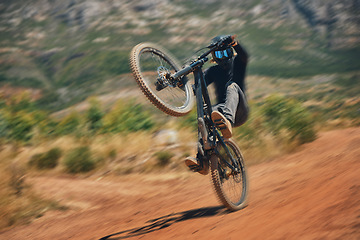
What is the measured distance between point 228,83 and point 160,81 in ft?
3.17

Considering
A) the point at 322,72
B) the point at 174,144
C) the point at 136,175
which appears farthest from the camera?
the point at 322,72

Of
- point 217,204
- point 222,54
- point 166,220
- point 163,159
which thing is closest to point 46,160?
point 163,159

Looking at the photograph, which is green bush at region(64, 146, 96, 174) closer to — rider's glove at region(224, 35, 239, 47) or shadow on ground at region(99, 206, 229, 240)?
shadow on ground at region(99, 206, 229, 240)

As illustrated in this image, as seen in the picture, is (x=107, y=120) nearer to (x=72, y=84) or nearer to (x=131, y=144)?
(x=131, y=144)

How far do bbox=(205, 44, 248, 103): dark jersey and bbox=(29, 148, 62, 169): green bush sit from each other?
5946mm

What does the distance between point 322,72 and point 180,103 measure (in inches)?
6605

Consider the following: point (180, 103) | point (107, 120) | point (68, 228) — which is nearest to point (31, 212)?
point (68, 228)

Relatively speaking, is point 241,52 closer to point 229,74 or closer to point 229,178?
point 229,74

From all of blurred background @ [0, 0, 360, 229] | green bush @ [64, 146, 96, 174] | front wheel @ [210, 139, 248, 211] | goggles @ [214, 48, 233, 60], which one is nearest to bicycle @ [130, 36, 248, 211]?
front wheel @ [210, 139, 248, 211]

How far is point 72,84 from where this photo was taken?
169875 millimetres

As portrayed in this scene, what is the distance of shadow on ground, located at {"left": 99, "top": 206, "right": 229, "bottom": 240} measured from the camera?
5.26 metres

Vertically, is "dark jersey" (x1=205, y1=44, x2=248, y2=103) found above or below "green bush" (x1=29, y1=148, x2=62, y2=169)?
below

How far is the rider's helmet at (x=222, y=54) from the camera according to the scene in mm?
5336

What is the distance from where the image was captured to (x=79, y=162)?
32.1ft
